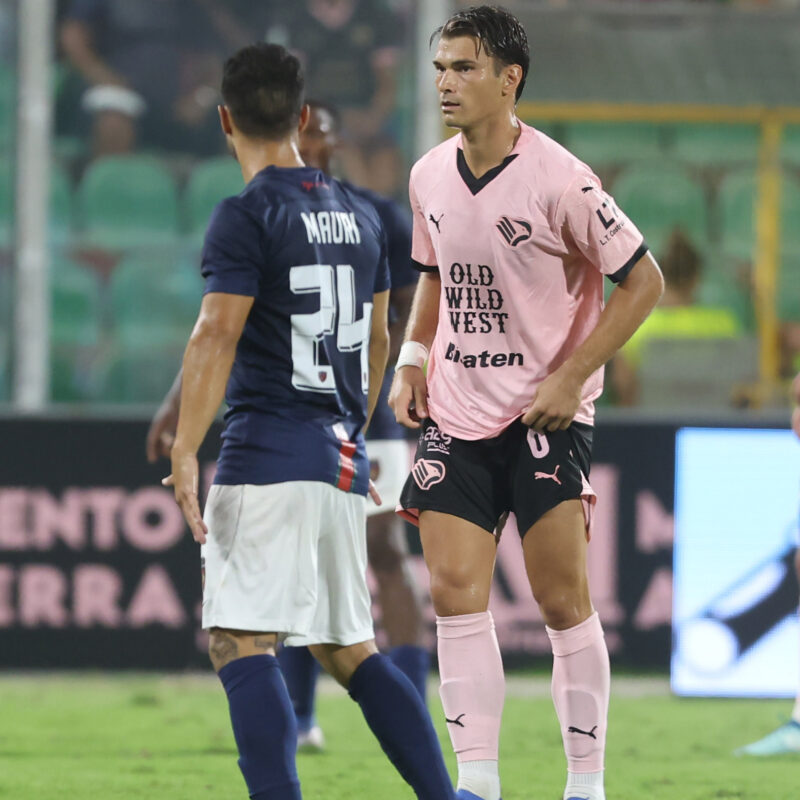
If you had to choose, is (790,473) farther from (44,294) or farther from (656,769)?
(44,294)

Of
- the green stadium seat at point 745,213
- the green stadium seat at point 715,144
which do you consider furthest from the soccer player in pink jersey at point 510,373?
the green stadium seat at point 715,144

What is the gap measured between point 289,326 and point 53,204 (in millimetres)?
5138

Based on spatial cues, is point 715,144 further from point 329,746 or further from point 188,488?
point 188,488

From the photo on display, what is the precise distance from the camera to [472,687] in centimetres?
385

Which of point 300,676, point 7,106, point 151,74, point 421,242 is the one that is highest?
point 151,74

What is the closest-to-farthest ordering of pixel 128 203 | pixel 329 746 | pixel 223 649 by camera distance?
pixel 223 649, pixel 329 746, pixel 128 203

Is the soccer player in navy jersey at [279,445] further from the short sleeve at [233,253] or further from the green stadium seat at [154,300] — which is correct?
the green stadium seat at [154,300]

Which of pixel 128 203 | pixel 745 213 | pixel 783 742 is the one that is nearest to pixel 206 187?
pixel 128 203

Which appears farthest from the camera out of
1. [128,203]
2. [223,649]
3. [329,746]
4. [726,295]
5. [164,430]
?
[726,295]

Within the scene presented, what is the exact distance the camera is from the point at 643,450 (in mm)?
7070

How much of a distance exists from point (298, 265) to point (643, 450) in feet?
12.4

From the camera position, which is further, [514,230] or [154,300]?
[154,300]

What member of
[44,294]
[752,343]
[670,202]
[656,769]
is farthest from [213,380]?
[670,202]

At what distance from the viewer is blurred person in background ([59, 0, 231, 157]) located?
8719 millimetres
